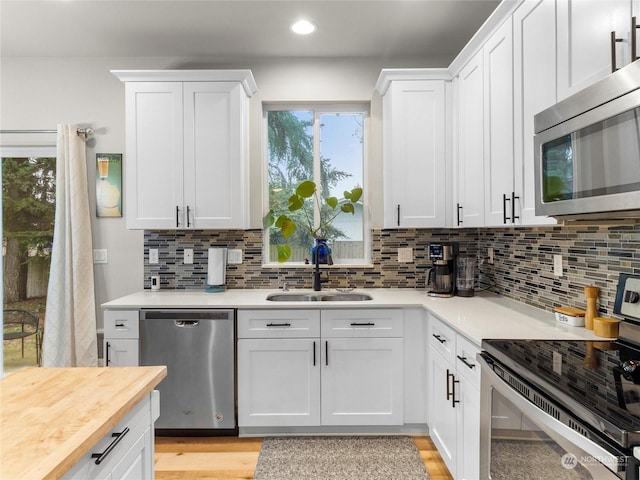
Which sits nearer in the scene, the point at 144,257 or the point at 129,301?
the point at 129,301

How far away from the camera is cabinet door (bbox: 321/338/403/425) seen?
2.53 metres

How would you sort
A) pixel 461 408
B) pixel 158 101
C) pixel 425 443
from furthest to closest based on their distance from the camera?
pixel 158 101 < pixel 425 443 < pixel 461 408

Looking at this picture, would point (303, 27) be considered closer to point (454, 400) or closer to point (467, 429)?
point (454, 400)

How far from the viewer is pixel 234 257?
3.11 m

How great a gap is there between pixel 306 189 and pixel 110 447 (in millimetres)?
2219

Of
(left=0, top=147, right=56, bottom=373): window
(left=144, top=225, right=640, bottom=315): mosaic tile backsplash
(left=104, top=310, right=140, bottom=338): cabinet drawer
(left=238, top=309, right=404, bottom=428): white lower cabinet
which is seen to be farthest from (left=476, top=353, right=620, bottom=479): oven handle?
(left=0, top=147, right=56, bottom=373): window

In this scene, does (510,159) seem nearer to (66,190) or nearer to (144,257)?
(144,257)

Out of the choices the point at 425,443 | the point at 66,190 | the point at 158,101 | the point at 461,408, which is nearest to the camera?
the point at 461,408

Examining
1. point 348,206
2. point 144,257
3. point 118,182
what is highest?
point 118,182

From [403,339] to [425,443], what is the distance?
66 cm

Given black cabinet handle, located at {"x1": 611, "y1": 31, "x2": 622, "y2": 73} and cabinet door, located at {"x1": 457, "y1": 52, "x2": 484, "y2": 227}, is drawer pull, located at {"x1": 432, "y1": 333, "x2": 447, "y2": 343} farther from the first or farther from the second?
black cabinet handle, located at {"x1": 611, "y1": 31, "x2": 622, "y2": 73}

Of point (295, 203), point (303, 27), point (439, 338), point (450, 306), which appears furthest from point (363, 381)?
point (303, 27)

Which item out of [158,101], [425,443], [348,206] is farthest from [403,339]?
[158,101]

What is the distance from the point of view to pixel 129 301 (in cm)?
261
